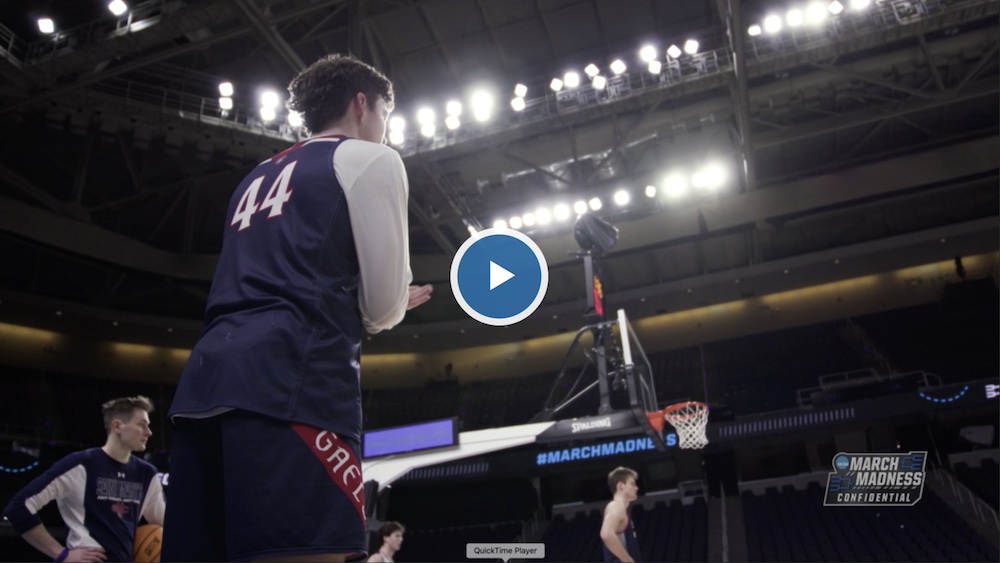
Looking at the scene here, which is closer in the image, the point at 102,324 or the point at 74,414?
the point at 74,414

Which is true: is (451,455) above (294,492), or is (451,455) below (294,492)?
above

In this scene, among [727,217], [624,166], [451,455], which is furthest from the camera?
[727,217]

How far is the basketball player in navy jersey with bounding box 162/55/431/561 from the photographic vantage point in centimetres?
112

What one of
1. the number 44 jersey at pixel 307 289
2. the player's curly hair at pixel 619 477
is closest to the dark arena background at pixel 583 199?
the player's curly hair at pixel 619 477

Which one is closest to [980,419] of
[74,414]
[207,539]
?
[207,539]

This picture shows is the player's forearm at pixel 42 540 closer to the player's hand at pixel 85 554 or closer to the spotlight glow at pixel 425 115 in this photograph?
the player's hand at pixel 85 554

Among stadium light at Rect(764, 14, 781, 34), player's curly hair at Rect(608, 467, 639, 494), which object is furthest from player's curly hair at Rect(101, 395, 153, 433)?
stadium light at Rect(764, 14, 781, 34)

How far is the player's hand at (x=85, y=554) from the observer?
353cm

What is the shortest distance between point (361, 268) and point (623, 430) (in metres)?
5.02

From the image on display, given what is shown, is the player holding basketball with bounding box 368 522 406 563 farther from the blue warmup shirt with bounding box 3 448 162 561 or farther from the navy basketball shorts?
the navy basketball shorts

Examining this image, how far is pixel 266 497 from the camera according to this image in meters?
1.10

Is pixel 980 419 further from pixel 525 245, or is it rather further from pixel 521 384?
pixel 525 245

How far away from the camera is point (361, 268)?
1288mm

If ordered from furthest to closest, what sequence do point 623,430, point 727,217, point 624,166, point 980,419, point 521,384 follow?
point 521,384, point 727,217, point 624,166, point 980,419, point 623,430
